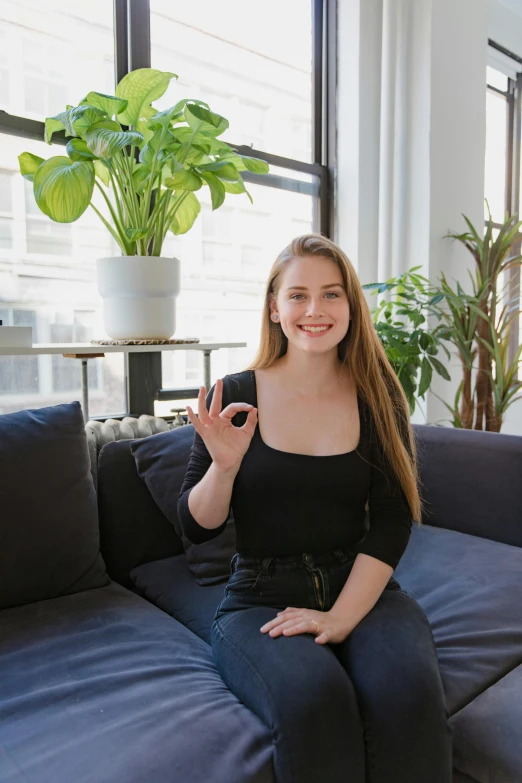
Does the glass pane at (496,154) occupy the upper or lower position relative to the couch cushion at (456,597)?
upper

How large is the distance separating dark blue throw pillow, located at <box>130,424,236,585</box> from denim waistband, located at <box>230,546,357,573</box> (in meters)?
0.33

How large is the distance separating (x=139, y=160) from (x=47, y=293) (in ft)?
2.08

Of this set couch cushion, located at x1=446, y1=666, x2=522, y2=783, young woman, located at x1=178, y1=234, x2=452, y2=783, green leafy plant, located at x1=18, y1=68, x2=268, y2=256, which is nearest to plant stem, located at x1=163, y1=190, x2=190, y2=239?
green leafy plant, located at x1=18, y1=68, x2=268, y2=256

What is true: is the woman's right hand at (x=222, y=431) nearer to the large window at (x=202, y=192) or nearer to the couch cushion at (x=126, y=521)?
the couch cushion at (x=126, y=521)

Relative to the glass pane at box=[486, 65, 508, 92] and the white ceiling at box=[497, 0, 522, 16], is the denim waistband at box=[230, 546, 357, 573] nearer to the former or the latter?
the white ceiling at box=[497, 0, 522, 16]

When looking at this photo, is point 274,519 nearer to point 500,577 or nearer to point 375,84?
point 500,577

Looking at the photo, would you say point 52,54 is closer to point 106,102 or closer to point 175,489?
point 106,102

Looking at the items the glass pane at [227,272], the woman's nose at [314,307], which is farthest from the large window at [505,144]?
the woman's nose at [314,307]

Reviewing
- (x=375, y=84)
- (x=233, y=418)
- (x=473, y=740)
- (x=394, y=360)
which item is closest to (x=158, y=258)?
(x=233, y=418)

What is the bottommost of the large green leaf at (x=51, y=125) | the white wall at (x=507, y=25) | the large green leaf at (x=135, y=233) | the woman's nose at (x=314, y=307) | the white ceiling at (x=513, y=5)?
the woman's nose at (x=314, y=307)

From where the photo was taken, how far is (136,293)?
1.79 m

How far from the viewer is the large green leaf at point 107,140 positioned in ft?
5.06

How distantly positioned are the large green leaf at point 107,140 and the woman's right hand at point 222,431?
2.50ft

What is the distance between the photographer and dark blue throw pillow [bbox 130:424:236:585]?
62.0 inches
